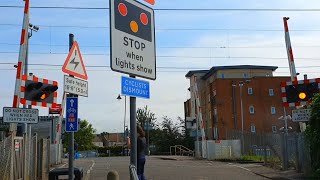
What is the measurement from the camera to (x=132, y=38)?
524cm

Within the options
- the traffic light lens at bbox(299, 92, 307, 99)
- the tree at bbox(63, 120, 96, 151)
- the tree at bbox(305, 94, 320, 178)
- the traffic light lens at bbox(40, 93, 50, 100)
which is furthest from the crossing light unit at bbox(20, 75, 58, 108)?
the tree at bbox(63, 120, 96, 151)

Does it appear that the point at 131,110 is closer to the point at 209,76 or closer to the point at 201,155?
the point at 201,155

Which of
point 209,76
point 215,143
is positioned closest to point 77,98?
point 215,143

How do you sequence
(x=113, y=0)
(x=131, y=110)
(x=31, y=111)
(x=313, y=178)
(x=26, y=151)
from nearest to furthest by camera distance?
1. (x=113, y=0)
2. (x=131, y=110)
3. (x=31, y=111)
4. (x=26, y=151)
5. (x=313, y=178)

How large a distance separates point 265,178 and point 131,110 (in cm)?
1364

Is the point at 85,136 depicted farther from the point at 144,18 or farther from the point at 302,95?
the point at 144,18

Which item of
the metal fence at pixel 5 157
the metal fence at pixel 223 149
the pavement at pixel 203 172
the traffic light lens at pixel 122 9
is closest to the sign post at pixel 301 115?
the pavement at pixel 203 172

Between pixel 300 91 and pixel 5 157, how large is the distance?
9.47m

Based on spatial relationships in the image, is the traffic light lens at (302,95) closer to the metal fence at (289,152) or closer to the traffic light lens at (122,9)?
the metal fence at (289,152)

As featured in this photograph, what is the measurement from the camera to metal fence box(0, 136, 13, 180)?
39.2 ft

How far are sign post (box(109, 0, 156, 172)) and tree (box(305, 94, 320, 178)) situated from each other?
1022 centimetres

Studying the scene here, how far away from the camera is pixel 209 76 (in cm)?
7900

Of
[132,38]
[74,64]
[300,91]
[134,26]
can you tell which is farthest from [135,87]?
[300,91]

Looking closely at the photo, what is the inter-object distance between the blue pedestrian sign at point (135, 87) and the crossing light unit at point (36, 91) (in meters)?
6.79
